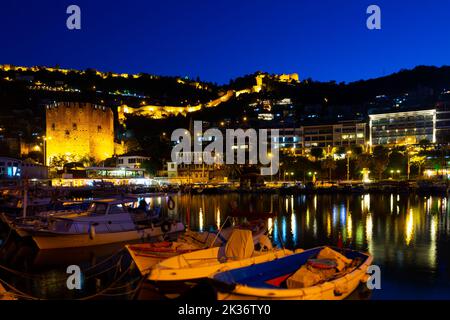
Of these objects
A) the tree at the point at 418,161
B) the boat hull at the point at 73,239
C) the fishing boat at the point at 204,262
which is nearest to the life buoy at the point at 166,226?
the boat hull at the point at 73,239

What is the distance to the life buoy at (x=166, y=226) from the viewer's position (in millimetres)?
17469

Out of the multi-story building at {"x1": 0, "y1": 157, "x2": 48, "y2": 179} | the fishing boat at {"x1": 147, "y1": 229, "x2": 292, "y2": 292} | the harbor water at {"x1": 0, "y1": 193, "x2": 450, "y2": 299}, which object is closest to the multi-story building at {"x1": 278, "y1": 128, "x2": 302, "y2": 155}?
the multi-story building at {"x1": 0, "y1": 157, "x2": 48, "y2": 179}

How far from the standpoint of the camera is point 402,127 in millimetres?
84250

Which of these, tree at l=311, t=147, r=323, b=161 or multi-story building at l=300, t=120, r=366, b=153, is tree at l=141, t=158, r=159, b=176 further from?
multi-story building at l=300, t=120, r=366, b=153

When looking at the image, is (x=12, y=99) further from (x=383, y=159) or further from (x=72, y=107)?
(x=383, y=159)

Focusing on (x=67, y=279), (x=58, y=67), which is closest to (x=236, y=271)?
(x=67, y=279)

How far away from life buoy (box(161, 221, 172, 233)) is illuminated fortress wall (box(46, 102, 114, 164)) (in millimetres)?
52099

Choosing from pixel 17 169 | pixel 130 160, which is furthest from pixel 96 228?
pixel 130 160

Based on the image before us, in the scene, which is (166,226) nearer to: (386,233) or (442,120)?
(386,233)

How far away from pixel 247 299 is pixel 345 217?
21020mm

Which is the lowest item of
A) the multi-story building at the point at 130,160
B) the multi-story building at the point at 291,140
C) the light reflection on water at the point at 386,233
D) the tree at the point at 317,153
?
the light reflection on water at the point at 386,233

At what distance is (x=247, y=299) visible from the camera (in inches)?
292

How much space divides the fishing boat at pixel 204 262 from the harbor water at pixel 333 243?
4.23 ft

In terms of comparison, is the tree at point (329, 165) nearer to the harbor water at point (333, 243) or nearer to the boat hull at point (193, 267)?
the harbor water at point (333, 243)
